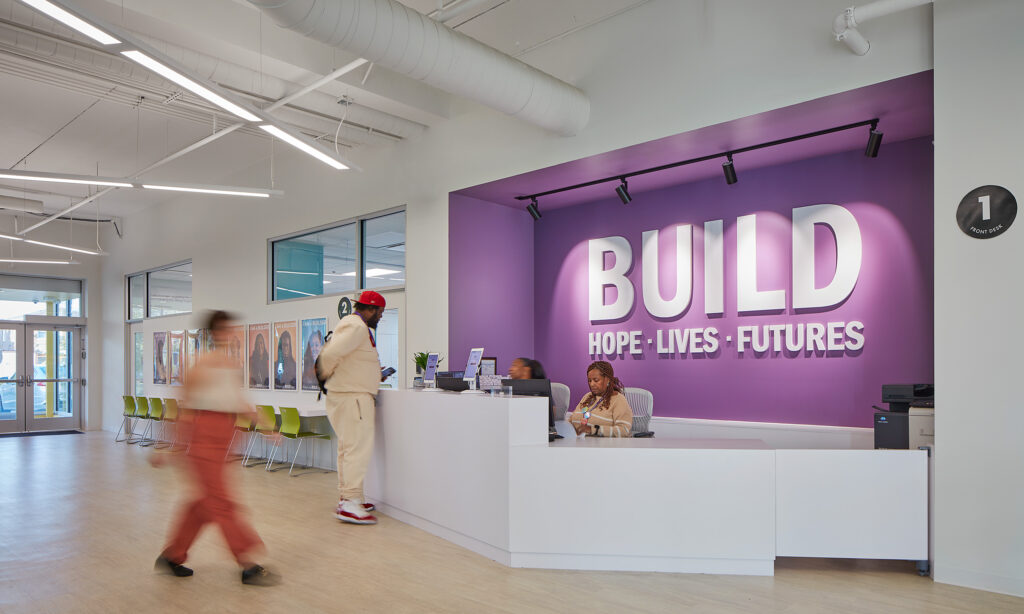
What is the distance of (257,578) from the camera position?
13.3ft

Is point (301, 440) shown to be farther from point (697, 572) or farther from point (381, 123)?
point (697, 572)

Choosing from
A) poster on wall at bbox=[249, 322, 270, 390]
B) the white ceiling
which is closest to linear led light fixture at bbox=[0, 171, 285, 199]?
the white ceiling

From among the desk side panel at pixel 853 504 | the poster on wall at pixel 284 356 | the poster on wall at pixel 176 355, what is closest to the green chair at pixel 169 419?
the poster on wall at pixel 176 355

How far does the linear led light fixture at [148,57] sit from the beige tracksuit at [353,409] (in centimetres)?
169

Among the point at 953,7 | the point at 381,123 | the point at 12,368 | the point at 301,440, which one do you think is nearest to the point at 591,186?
the point at 381,123

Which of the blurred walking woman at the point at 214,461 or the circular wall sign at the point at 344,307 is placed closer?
the blurred walking woman at the point at 214,461

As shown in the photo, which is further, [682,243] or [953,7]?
[682,243]

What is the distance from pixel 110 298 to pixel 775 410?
1345 centimetres

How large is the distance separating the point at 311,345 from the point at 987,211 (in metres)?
7.50

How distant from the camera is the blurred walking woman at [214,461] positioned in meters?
3.92

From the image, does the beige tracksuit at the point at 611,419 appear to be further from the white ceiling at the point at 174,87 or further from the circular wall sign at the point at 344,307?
the circular wall sign at the point at 344,307

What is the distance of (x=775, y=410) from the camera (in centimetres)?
612

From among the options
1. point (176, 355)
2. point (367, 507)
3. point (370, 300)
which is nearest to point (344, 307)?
point (370, 300)

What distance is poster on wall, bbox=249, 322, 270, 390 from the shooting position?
976cm
